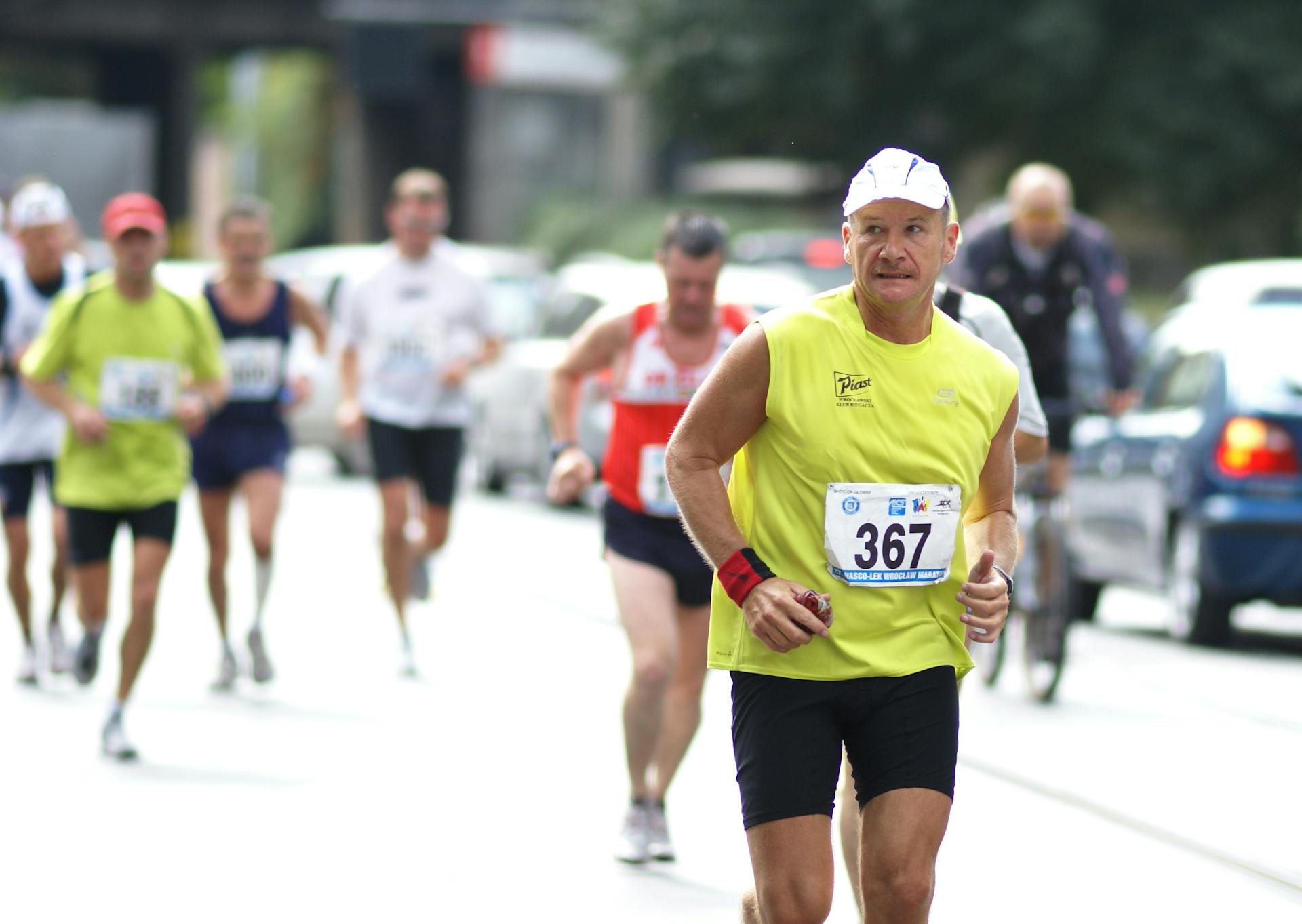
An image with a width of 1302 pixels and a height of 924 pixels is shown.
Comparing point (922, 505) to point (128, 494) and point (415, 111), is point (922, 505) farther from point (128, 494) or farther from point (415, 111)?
point (415, 111)

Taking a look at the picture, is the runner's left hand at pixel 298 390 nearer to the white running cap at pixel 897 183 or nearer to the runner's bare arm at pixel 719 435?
the runner's bare arm at pixel 719 435

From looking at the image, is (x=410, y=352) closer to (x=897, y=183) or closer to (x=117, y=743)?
(x=117, y=743)

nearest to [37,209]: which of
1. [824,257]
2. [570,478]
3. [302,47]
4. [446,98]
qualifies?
[570,478]

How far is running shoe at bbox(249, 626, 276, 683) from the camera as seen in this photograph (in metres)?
10.5

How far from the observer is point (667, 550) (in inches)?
281

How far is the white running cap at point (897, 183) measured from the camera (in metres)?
4.59

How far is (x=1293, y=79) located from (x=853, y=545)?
30085 mm

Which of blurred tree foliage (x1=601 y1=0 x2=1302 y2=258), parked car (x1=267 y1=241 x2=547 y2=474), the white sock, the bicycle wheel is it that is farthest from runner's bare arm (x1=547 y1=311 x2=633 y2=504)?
blurred tree foliage (x1=601 y1=0 x2=1302 y2=258)

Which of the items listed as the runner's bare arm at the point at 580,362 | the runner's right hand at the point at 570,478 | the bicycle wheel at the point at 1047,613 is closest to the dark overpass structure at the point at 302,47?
the bicycle wheel at the point at 1047,613

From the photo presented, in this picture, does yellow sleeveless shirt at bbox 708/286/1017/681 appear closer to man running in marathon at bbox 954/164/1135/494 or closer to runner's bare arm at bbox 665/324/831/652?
runner's bare arm at bbox 665/324/831/652

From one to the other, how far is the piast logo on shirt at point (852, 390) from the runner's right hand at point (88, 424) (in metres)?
4.93

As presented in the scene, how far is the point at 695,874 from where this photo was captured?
693 cm

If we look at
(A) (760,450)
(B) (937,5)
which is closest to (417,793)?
(A) (760,450)

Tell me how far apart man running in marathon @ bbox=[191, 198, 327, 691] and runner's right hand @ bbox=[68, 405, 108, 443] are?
154cm
